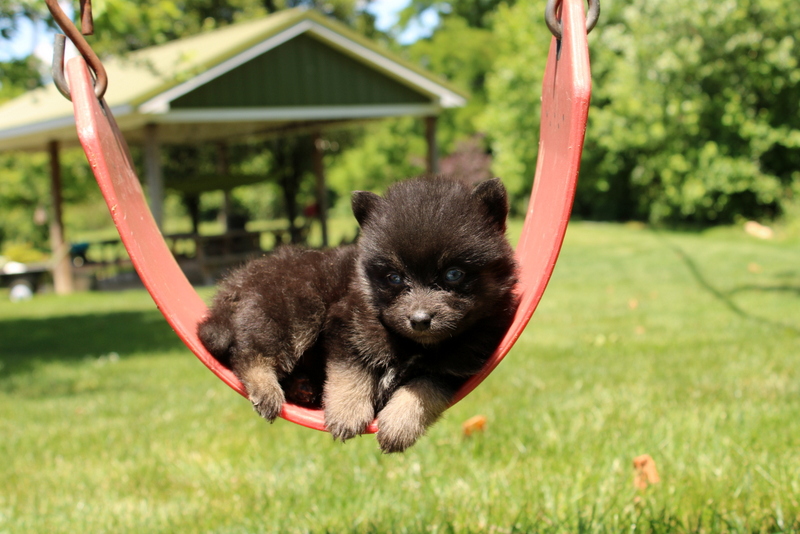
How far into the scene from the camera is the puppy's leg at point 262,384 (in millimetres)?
2287

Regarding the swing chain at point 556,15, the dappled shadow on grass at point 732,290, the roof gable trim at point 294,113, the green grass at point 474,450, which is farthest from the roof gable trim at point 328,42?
the swing chain at point 556,15

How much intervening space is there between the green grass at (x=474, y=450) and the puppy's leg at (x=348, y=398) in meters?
1.65

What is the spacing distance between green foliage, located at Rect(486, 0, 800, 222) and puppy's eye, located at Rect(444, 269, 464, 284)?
20.8 m

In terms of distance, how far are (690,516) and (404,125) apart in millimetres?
36754

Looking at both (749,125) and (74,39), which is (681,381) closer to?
(74,39)

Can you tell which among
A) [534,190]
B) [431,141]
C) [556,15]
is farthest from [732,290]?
[556,15]

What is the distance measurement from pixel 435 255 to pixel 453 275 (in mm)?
96

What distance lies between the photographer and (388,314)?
7.59ft

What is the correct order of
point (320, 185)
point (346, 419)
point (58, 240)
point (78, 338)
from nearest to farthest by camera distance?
point (346, 419), point (78, 338), point (58, 240), point (320, 185)

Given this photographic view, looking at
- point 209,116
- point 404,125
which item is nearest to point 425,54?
point 404,125

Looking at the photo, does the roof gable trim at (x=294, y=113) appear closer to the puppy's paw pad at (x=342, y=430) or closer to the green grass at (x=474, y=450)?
the green grass at (x=474, y=450)

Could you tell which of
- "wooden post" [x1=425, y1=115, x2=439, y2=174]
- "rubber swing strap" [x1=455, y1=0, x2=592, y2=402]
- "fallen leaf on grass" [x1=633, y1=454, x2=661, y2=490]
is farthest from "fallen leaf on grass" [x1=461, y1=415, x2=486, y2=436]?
"wooden post" [x1=425, y1=115, x2=439, y2=174]

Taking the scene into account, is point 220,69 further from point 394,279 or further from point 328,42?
point 394,279

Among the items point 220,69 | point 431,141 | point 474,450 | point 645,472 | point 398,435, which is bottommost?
point 474,450
